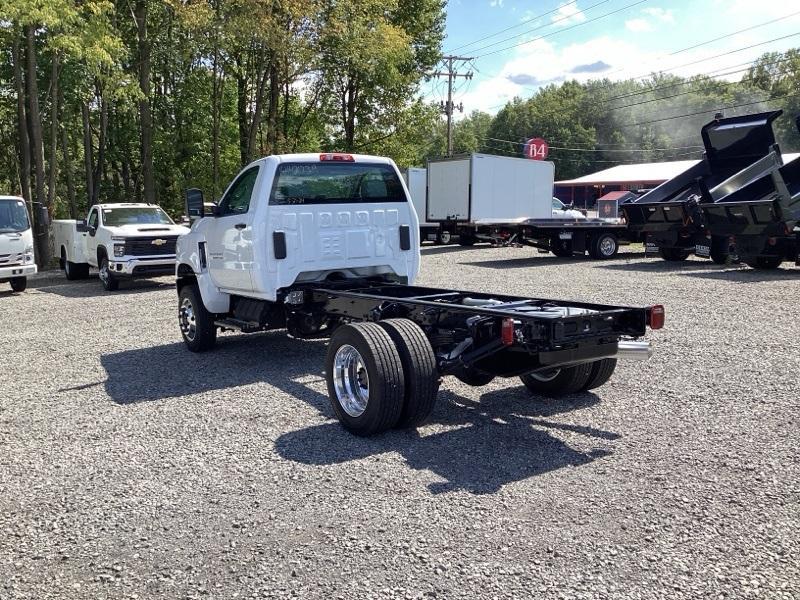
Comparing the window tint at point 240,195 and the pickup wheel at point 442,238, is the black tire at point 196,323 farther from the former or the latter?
the pickup wheel at point 442,238

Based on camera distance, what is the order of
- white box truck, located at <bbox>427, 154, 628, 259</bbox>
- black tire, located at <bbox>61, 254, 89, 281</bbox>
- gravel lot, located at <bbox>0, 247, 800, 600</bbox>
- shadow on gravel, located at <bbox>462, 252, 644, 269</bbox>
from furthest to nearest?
white box truck, located at <bbox>427, 154, 628, 259</bbox>, shadow on gravel, located at <bbox>462, 252, 644, 269</bbox>, black tire, located at <bbox>61, 254, 89, 281</bbox>, gravel lot, located at <bbox>0, 247, 800, 600</bbox>

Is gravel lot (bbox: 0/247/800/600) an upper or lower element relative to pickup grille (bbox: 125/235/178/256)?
lower

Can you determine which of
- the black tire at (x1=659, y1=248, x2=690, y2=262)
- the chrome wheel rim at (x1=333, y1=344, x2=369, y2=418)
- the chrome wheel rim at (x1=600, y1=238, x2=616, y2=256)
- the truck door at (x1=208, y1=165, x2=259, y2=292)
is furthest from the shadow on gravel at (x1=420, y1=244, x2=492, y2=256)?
the chrome wheel rim at (x1=333, y1=344, x2=369, y2=418)

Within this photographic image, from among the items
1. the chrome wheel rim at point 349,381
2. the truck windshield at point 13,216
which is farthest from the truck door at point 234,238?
the truck windshield at point 13,216

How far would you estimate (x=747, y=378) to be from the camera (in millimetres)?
6699

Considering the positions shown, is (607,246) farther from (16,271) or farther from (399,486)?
(399,486)

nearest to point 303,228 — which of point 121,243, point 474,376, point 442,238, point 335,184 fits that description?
point 335,184

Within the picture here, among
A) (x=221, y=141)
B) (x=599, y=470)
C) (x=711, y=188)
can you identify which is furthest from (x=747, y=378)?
(x=221, y=141)

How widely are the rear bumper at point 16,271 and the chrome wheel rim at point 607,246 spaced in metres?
14.9

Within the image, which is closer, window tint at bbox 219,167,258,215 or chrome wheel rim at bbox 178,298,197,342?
window tint at bbox 219,167,258,215

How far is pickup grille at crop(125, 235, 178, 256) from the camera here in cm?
1549

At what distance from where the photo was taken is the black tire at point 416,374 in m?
5.07

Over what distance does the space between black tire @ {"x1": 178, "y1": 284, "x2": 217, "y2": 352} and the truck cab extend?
196 mm

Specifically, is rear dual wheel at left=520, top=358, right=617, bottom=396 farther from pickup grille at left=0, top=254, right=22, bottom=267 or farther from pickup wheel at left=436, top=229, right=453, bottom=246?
pickup wheel at left=436, top=229, right=453, bottom=246
